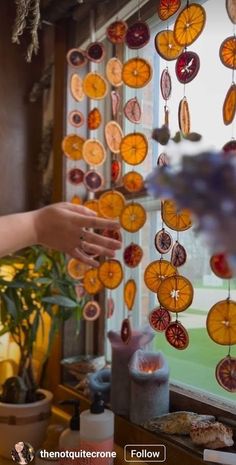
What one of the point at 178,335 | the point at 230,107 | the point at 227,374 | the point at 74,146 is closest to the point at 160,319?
the point at 178,335

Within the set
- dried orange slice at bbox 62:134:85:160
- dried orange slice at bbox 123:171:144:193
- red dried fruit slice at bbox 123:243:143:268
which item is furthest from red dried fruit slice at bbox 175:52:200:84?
dried orange slice at bbox 62:134:85:160

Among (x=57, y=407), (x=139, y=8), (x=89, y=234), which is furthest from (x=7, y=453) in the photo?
(x=139, y=8)

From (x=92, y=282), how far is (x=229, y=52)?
0.61 metres

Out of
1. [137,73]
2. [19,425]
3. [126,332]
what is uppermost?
[137,73]

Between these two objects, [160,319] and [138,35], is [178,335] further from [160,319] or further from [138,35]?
[138,35]

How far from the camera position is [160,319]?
2.65 feet

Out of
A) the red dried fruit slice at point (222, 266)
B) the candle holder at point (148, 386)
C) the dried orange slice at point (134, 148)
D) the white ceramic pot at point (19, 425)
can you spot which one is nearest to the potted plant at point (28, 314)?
the white ceramic pot at point (19, 425)

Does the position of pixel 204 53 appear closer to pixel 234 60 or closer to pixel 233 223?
pixel 234 60

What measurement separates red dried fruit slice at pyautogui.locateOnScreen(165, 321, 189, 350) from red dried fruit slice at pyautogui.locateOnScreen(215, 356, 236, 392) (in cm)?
7

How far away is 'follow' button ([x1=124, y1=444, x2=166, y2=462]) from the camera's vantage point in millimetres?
860

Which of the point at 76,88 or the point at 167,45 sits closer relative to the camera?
the point at 167,45

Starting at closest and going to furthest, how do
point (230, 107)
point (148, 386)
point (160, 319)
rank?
point (230, 107), point (160, 319), point (148, 386)

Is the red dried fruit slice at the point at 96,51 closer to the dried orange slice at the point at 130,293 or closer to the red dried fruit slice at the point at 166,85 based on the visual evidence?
the red dried fruit slice at the point at 166,85

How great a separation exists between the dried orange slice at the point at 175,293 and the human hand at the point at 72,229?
25 centimetres
